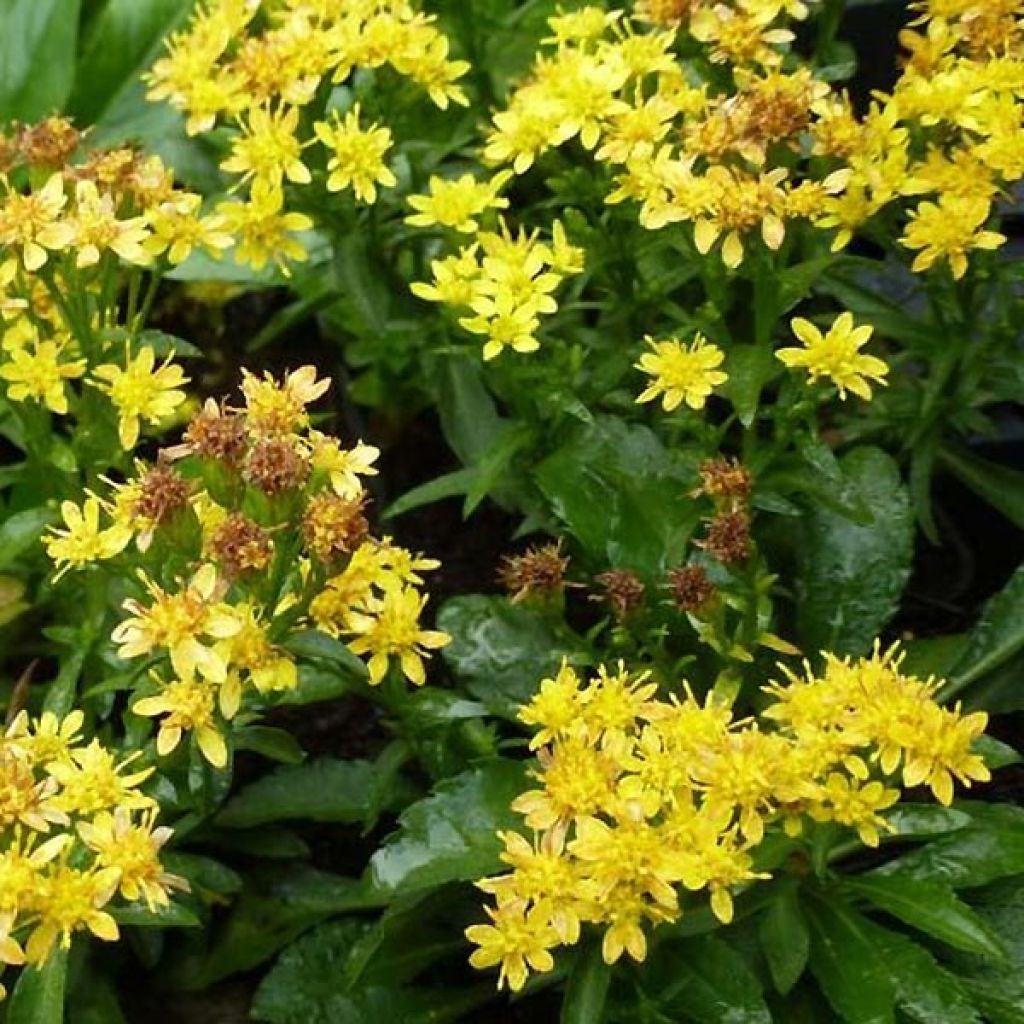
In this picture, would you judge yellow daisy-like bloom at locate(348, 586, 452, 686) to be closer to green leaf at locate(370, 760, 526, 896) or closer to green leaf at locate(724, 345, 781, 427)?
green leaf at locate(370, 760, 526, 896)

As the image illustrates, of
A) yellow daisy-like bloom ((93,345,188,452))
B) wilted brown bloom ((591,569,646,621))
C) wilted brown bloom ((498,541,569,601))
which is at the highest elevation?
yellow daisy-like bloom ((93,345,188,452))

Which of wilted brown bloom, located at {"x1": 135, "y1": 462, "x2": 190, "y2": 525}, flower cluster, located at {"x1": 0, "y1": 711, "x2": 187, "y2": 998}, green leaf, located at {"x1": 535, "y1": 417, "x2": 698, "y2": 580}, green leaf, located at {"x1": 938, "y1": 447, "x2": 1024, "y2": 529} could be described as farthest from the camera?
green leaf, located at {"x1": 938, "y1": 447, "x2": 1024, "y2": 529}

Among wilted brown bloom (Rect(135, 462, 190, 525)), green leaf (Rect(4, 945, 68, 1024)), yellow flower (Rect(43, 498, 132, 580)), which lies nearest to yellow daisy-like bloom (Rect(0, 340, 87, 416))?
yellow flower (Rect(43, 498, 132, 580))

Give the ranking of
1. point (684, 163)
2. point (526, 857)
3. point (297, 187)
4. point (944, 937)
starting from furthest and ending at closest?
point (297, 187)
point (684, 163)
point (944, 937)
point (526, 857)

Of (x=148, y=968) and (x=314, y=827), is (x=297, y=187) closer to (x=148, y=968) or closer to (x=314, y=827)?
(x=314, y=827)

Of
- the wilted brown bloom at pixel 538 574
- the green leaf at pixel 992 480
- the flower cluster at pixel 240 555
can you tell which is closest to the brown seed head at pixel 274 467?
the flower cluster at pixel 240 555

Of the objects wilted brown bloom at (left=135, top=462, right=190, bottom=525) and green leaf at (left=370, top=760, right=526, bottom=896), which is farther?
green leaf at (left=370, top=760, right=526, bottom=896)

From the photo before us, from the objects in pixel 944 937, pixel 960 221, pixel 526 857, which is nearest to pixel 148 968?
pixel 526 857
